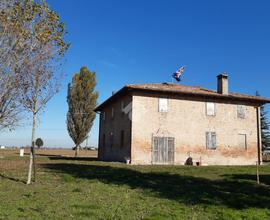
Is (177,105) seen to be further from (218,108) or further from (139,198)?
(139,198)

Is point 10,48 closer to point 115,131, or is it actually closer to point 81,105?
point 115,131

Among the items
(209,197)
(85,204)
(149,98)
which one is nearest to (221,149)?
(149,98)

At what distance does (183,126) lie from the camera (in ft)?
77.4

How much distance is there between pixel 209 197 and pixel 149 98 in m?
14.7

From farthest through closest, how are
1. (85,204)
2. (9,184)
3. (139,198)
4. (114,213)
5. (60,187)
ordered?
1. (9,184)
2. (60,187)
3. (139,198)
4. (85,204)
5. (114,213)

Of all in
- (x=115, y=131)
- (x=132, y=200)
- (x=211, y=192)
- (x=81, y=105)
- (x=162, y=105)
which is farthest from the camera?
(x=81, y=105)

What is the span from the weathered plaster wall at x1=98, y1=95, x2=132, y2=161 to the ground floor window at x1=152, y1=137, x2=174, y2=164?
2.01 m

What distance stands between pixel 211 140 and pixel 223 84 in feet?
16.3

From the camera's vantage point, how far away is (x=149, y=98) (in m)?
22.9

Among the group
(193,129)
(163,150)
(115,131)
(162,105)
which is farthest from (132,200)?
(115,131)

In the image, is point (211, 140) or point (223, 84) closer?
point (211, 140)

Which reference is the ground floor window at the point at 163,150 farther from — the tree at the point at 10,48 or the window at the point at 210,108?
the tree at the point at 10,48

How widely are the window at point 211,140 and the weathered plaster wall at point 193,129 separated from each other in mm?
289

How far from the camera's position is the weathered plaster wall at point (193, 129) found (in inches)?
879
